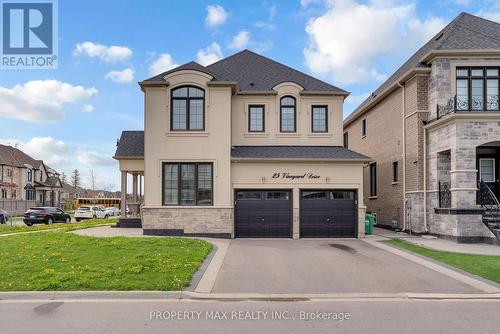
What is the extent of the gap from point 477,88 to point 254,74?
34.8 feet

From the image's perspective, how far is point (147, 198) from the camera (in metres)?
19.7

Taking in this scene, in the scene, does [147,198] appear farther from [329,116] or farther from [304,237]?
[329,116]

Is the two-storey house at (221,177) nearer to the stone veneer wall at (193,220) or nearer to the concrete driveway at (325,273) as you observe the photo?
the stone veneer wall at (193,220)

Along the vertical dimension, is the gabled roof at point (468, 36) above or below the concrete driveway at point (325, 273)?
above

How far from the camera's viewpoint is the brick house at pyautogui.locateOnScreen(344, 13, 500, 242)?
1766 centimetres

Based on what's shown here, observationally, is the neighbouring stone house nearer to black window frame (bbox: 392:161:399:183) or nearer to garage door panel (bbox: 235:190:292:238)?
garage door panel (bbox: 235:190:292:238)

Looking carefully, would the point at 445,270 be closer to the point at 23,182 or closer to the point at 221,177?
the point at 221,177

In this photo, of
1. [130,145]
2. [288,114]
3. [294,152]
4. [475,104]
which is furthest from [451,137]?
[130,145]

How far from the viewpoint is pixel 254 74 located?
2289cm

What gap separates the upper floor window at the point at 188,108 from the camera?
66.0 ft

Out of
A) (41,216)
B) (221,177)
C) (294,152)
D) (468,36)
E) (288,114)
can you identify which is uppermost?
(468,36)

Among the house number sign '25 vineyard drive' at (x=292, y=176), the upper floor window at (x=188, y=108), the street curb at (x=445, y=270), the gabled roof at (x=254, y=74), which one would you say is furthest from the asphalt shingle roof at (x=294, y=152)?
the street curb at (x=445, y=270)

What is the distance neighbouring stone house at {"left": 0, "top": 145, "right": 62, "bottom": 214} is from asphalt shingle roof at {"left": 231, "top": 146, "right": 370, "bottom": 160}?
123 ft

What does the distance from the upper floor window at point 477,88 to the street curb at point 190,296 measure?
485 inches
